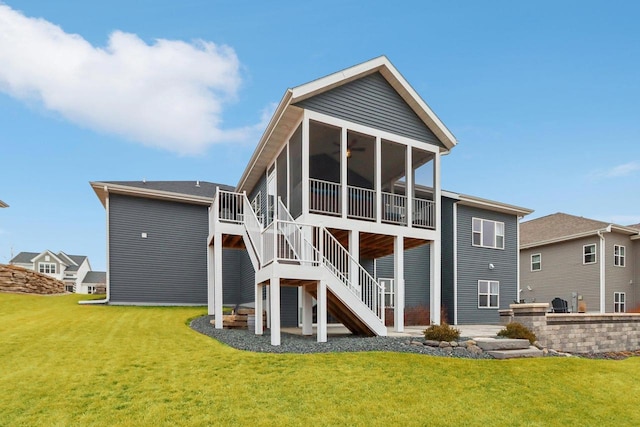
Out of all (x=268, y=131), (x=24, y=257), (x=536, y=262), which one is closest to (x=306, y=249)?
(x=268, y=131)

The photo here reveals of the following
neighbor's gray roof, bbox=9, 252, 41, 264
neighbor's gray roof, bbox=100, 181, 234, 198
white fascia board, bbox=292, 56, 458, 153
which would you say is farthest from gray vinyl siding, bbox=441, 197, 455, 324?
neighbor's gray roof, bbox=9, 252, 41, 264

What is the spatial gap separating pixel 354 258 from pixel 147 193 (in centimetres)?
1176

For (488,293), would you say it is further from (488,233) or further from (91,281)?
(91,281)

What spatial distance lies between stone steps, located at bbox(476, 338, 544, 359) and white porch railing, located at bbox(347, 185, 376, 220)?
4.35 meters

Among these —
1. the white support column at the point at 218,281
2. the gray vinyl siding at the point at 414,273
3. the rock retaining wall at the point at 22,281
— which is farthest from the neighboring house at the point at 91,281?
the white support column at the point at 218,281

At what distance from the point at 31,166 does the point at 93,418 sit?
897 inches

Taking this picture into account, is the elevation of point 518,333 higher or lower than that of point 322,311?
lower

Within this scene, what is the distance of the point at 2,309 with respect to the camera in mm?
14344

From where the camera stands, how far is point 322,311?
8.98 meters

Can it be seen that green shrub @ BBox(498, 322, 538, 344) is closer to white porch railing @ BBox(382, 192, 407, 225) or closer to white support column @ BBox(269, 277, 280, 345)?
white porch railing @ BBox(382, 192, 407, 225)

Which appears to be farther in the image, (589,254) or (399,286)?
(589,254)

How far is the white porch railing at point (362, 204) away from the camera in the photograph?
11.4 metres

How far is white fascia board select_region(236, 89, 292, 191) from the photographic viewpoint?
33.9 ft

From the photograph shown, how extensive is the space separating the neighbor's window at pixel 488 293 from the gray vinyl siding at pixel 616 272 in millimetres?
7722
